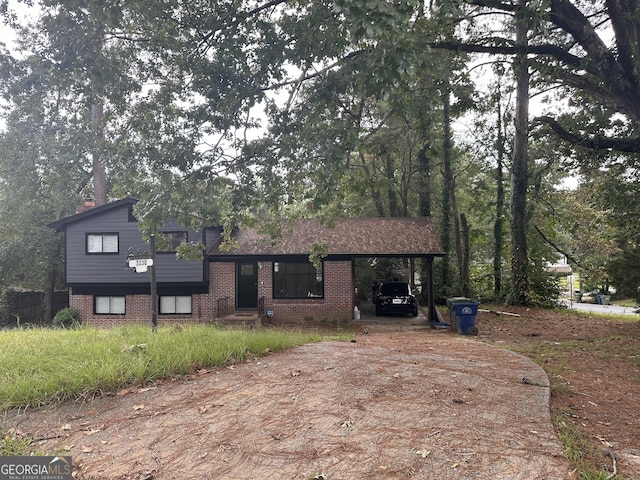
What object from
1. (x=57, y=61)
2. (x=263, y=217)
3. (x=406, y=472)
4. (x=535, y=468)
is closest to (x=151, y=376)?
(x=406, y=472)

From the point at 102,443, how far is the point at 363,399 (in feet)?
8.25

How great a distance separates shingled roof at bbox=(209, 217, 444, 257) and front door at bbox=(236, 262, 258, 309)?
1.03 m

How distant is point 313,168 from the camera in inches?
297

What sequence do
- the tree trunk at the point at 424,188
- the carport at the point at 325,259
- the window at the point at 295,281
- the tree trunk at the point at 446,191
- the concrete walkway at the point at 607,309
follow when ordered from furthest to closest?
1. the tree trunk at the point at 424,188
2. the tree trunk at the point at 446,191
3. the concrete walkway at the point at 607,309
4. the window at the point at 295,281
5. the carport at the point at 325,259

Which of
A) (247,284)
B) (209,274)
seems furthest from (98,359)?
(247,284)

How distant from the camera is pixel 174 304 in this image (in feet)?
55.1

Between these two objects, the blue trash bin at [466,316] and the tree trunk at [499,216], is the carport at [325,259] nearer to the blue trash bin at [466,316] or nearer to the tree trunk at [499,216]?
the blue trash bin at [466,316]

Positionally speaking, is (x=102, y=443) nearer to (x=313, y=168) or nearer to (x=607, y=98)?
(x=313, y=168)

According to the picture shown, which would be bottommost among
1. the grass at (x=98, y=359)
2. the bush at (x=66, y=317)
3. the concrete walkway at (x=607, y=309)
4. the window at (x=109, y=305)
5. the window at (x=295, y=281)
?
the concrete walkway at (x=607, y=309)

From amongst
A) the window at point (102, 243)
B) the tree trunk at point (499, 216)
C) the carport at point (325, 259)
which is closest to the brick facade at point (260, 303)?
the carport at point (325, 259)

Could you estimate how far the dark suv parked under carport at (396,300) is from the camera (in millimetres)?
16375

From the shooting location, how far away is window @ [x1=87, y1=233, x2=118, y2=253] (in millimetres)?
16531

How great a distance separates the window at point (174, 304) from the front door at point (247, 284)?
224 cm

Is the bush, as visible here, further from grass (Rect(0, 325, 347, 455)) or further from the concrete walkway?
the concrete walkway
